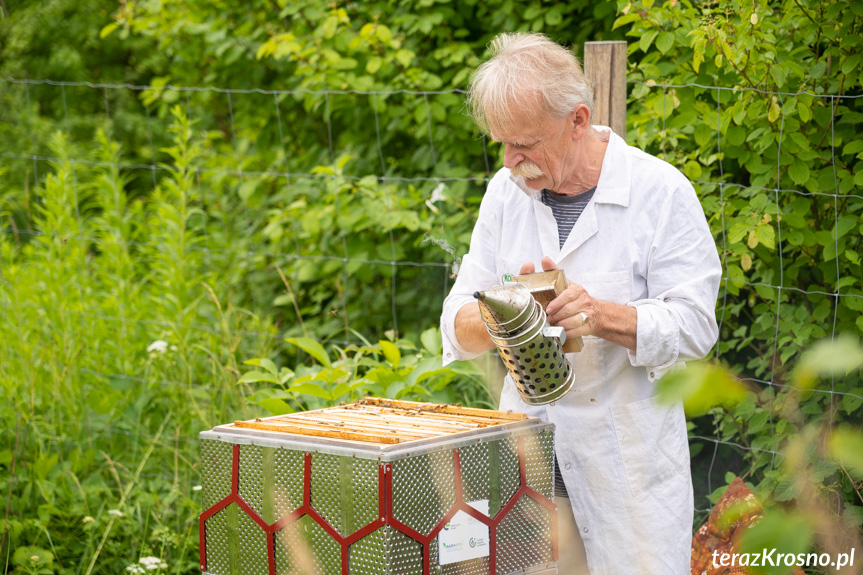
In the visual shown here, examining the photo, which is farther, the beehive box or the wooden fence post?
the wooden fence post

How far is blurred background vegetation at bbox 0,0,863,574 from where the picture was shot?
2842 millimetres

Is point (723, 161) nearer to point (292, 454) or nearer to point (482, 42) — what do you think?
point (482, 42)

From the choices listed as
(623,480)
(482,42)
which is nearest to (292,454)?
(623,480)

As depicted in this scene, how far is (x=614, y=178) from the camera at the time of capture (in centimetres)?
199

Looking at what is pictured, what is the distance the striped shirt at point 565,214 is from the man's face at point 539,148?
0.24 feet

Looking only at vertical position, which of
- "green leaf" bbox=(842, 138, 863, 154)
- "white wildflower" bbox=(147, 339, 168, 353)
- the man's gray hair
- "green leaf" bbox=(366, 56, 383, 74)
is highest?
"green leaf" bbox=(366, 56, 383, 74)

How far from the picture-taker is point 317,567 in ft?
5.49

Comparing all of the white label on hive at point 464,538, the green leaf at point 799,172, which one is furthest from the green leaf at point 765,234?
the white label on hive at point 464,538

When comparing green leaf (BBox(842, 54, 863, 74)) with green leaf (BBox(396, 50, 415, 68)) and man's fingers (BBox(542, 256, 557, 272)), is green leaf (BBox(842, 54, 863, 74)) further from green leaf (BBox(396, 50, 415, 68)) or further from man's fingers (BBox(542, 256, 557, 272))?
green leaf (BBox(396, 50, 415, 68))

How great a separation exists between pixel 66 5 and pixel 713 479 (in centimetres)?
907

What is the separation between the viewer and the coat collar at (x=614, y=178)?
77.6 inches

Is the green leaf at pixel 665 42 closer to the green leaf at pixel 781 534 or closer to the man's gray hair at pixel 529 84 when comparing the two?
the man's gray hair at pixel 529 84

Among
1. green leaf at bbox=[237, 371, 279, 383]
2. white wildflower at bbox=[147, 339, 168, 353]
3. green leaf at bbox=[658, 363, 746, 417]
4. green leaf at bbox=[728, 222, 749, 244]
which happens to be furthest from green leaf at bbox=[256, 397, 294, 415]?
green leaf at bbox=[658, 363, 746, 417]

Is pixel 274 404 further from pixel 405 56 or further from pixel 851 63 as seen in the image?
pixel 405 56
